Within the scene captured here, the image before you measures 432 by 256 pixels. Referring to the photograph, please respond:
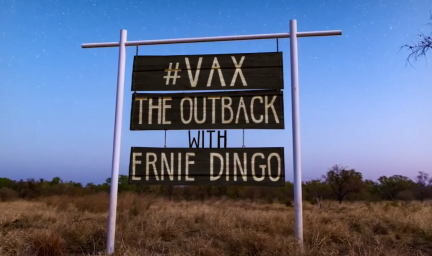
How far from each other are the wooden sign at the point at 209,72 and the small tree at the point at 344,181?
30.2 meters

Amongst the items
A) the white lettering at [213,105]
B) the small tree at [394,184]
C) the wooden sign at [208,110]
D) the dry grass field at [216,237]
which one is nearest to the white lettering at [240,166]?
the wooden sign at [208,110]

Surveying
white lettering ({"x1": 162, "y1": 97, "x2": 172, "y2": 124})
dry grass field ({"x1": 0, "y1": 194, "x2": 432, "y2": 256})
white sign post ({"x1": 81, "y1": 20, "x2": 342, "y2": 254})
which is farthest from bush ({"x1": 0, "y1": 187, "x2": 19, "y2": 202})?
white lettering ({"x1": 162, "y1": 97, "x2": 172, "y2": 124})

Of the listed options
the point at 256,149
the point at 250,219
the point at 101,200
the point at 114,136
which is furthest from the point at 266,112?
the point at 101,200

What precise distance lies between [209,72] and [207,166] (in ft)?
5.89

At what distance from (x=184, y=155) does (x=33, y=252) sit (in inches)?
128

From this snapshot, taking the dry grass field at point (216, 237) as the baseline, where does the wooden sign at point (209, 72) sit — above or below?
above

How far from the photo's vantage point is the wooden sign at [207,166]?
21.0ft

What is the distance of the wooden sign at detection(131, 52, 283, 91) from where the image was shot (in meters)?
6.73

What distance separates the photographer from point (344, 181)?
1390 inches

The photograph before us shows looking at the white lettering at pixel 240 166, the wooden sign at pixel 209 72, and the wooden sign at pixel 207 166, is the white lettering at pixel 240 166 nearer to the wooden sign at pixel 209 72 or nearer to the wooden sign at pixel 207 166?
the wooden sign at pixel 207 166

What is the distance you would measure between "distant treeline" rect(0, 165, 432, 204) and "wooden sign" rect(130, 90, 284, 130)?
25.3m

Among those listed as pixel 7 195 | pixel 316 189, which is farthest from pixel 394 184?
pixel 7 195

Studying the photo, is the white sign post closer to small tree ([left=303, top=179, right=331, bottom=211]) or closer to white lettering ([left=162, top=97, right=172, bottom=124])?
white lettering ([left=162, top=97, right=172, bottom=124])

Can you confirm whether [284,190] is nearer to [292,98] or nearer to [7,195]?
[7,195]
